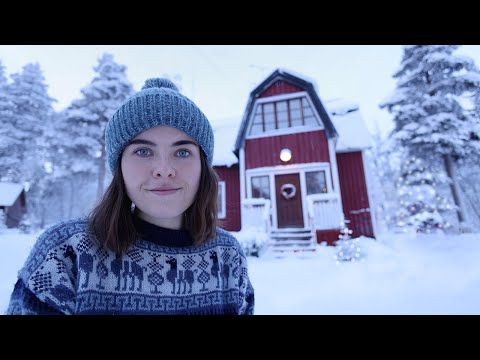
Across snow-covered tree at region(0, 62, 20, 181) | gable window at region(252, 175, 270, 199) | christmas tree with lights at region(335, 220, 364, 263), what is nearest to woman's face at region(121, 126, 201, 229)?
snow-covered tree at region(0, 62, 20, 181)

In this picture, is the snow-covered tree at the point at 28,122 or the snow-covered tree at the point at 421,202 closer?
the snow-covered tree at the point at 28,122

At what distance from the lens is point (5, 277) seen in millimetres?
2309

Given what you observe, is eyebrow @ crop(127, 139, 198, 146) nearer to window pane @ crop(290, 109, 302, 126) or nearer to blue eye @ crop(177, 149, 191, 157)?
blue eye @ crop(177, 149, 191, 157)

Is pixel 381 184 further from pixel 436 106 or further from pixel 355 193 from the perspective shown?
pixel 436 106

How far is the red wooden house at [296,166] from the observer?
737 centimetres

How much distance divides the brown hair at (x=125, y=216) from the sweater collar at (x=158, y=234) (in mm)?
42

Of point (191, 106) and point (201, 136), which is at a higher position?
point (191, 106)

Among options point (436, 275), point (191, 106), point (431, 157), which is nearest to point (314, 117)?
point (431, 157)

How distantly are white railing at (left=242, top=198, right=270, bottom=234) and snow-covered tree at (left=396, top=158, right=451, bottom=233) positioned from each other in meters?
3.60

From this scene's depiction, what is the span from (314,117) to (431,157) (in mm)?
4507

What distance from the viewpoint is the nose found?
1.03m

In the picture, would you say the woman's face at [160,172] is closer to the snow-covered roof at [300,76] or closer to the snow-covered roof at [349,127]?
the snow-covered roof at [349,127]

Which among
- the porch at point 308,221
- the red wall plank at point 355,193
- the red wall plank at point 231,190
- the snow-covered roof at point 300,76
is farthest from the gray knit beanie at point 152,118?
the snow-covered roof at point 300,76
